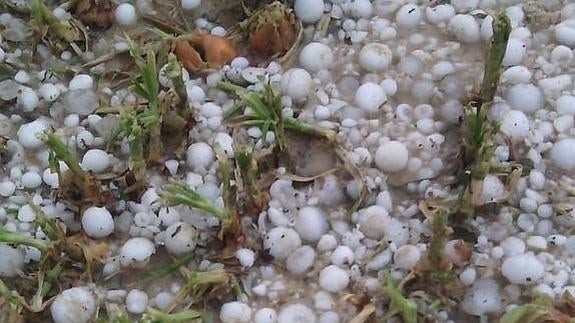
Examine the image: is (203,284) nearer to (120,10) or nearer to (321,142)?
(321,142)

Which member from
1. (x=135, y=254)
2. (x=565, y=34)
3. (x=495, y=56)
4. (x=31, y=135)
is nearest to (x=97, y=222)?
(x=135, y=254)

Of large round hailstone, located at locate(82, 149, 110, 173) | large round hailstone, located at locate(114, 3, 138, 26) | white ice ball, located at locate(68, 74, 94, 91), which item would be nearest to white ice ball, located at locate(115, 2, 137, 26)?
large round hailstone, located at locate(114, 3, 138, 26)

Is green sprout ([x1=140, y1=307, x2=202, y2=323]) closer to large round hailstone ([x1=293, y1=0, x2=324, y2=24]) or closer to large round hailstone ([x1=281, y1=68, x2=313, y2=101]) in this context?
large round hailstone ([x1=281, y1=68, x2=313, y2=101])

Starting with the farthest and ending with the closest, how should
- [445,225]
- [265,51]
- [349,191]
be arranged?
[265,51]
[349,191]
[445,225]

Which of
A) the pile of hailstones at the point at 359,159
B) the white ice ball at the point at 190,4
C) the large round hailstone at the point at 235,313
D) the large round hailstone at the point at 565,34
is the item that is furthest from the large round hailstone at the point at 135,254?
the large round hailstone at the point at 565,34

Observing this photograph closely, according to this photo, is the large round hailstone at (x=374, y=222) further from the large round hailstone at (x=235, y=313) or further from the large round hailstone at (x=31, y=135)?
the large round hailstone at (x=31, y=135)

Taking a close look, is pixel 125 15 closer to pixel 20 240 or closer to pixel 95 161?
pixel 95 161

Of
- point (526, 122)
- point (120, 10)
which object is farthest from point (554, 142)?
point (120, 10)
